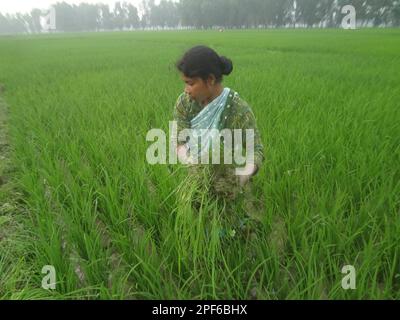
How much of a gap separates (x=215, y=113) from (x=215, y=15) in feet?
143

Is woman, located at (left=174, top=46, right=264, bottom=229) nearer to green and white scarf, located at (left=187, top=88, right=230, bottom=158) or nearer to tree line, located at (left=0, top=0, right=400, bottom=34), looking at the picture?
green and white scarf, located at (left=187, top=88, right=230, bottom=158)

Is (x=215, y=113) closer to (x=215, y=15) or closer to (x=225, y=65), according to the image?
(x=225, y=65)

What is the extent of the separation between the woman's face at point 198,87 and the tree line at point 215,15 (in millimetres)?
31463

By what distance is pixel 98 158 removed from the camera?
6.92ft

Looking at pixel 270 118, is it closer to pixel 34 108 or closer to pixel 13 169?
pixel 13 169

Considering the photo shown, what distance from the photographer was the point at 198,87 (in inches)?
47.4

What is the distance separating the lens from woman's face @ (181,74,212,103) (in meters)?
1.19

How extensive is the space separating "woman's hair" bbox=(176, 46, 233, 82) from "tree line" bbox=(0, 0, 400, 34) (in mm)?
31451

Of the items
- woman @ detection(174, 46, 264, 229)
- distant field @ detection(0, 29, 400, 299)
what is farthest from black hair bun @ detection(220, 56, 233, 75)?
distant field @ detection(0, 29, 400, 299)

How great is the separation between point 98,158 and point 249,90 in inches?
83.9

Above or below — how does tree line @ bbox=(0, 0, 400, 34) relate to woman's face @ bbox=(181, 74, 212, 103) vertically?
above

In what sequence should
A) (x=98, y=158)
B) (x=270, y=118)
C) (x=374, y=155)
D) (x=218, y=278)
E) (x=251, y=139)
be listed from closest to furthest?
(x=218, y=278), (x=251, y=139), (x=374, y=155), (x=98, y=158), (x=270, y=118)
